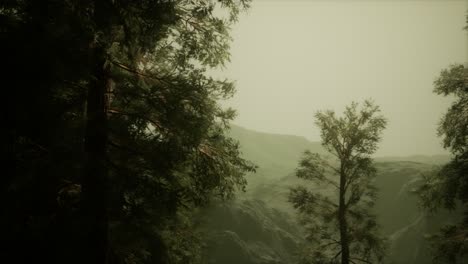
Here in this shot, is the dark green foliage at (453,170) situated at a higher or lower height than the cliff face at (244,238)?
higher

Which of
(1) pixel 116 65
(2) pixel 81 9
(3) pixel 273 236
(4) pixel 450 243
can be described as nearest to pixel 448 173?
(4) pixel 450 243

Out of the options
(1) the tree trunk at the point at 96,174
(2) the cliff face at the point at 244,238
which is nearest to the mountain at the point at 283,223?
(2) the cliff face at the point at 244,238

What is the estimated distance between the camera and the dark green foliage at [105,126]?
555 cm

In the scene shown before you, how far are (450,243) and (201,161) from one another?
30.0ft

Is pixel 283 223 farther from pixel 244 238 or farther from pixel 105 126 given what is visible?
pixel 105 126

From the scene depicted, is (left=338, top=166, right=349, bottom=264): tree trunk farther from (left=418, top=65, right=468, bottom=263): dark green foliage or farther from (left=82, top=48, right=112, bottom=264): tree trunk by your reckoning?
(left=82, top=48, right=112, bottom=264): tree trunk

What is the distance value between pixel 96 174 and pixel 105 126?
0.99 meters

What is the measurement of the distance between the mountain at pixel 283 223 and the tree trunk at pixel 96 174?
11036 millimetres

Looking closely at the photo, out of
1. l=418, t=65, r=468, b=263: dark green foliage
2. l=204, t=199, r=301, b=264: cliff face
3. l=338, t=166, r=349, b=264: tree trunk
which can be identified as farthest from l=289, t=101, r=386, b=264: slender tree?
l=204, t=199, r=301, b=264: cliff face

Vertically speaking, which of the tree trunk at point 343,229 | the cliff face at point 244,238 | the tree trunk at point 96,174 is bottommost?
the cliff face at point 244,238

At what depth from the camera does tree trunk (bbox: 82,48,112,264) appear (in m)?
6.41

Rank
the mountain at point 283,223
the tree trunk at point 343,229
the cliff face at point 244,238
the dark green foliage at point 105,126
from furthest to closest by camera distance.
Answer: the mountain at point 283,223 < the cliff face at point 244,238 < the tree trunk at point 343,229 < the dark green foliage at point 105,126

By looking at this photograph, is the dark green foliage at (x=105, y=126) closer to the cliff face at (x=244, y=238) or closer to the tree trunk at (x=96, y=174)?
the tree trunk at (x=96, y=174)

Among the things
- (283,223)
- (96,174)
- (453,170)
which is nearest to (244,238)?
(283,223)
